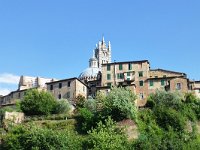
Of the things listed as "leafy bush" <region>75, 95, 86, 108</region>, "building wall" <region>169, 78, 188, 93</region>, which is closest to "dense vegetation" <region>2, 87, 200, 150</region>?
"leafy bush" <region>75, 95, 86, 108</region>

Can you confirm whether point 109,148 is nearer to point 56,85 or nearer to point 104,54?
point 56,85

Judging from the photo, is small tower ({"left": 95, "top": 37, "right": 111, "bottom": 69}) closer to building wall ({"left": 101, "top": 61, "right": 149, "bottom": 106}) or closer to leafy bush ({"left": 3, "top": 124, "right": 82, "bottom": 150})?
building wall ({"left": 101, "top": 61, "right": 149, "bottom": 106})

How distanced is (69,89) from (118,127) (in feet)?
82.2

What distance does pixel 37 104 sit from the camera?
7119cm

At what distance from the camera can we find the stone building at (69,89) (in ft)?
270

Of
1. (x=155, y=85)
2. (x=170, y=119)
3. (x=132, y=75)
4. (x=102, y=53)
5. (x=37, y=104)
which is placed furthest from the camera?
(x=102, y=53)

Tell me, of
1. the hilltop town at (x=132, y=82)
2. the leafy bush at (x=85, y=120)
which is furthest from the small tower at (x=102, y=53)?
the leafy bush at (x=85, y=120)

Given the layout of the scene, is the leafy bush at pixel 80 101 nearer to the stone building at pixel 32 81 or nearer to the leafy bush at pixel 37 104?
the leafy bush at pixel 37 104

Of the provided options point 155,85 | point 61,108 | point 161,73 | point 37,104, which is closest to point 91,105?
point 61,108

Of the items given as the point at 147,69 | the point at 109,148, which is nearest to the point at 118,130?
the point at 109,148

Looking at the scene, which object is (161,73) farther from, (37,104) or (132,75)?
(37,104)

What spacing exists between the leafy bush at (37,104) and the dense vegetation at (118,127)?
33.2 inches

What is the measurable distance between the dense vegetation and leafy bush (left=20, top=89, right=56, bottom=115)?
84cm

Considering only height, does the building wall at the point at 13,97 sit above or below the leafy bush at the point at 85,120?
above
